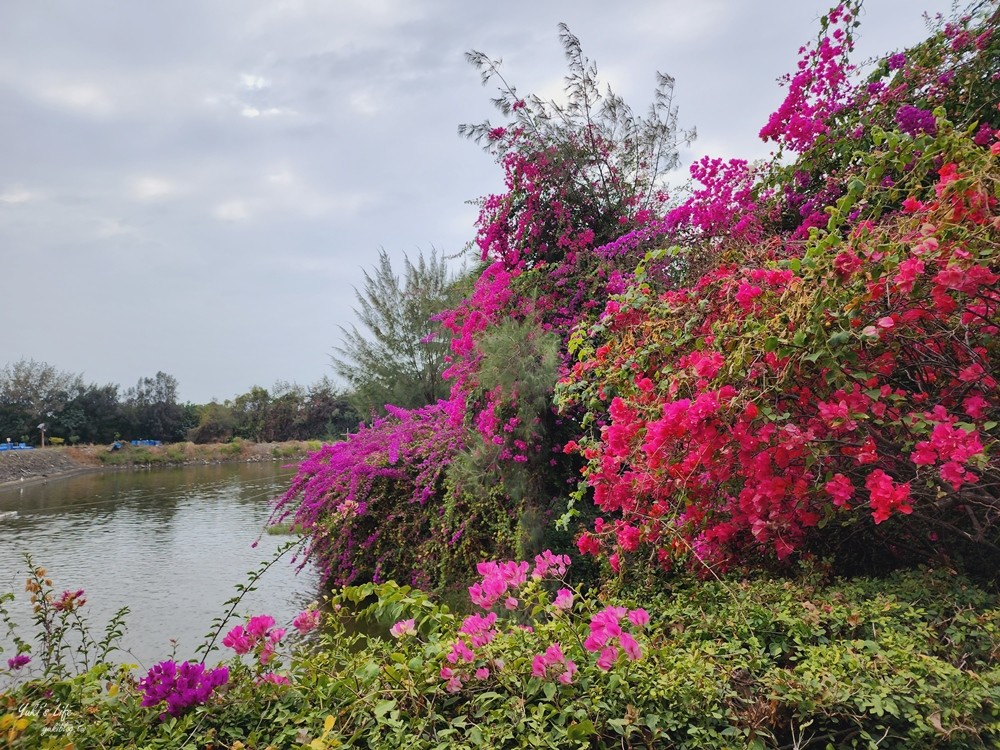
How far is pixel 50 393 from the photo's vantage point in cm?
2753

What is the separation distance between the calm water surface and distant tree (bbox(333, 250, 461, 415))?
134 inches

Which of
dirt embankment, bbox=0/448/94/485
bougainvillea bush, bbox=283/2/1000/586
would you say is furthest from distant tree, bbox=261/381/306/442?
bougainvillea bush, bbox=283/2/1000/586

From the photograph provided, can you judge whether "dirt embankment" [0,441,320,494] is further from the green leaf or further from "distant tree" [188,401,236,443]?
the green leaf

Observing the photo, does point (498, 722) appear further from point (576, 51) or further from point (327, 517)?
point (576, 51)

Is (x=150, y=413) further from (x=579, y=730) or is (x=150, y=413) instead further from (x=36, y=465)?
(x=579, y=730)

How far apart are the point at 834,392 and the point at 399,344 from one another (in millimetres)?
11988

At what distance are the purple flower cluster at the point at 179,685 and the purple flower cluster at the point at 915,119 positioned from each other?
4.59m

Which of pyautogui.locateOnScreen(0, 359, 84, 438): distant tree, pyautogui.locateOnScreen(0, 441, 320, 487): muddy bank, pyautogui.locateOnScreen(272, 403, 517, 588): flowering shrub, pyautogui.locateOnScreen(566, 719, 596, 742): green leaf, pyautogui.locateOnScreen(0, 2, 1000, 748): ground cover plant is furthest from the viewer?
pyautogui.locateOnScreen(0, 359, 84, 438): distant tree

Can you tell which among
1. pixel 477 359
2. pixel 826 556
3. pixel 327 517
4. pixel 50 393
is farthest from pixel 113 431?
pixel 826 556

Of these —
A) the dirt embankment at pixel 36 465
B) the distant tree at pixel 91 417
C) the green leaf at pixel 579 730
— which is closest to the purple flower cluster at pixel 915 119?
the green leaf at pixel 579 730

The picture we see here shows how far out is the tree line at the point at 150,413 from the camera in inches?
1055

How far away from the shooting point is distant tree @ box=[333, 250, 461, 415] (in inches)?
530

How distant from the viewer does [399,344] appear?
13836mm

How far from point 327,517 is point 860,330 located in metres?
5.34
